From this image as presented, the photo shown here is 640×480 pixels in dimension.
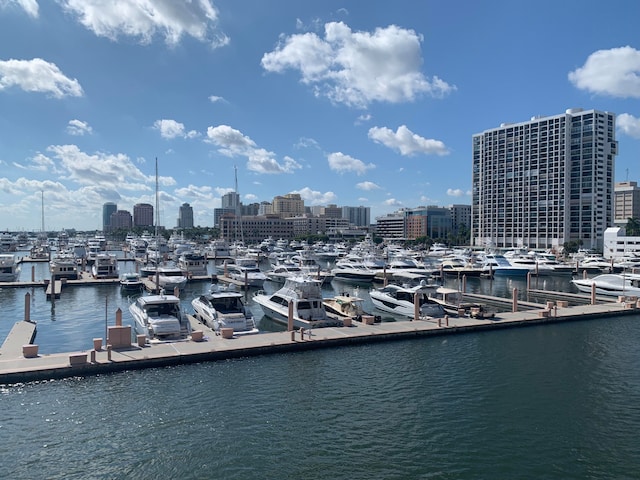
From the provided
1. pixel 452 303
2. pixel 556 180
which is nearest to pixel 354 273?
pixel 452 303

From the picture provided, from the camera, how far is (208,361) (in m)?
28.9

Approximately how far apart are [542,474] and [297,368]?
14.5 metres

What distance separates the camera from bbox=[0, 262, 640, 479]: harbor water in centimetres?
1773

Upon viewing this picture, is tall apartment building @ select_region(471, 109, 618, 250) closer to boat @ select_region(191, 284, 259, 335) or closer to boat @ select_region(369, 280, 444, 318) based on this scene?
boat @ select_region(369, 280, 444, 318)

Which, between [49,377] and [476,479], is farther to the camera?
[49,377]

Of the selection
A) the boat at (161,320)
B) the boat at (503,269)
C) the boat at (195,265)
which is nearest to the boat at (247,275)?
the boat at (195,265)

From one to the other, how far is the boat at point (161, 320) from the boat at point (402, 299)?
19.0 metres

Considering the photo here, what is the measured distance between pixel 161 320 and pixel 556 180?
175 m

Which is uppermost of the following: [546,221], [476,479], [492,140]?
[492,140]

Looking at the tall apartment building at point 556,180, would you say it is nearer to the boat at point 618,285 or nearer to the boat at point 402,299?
the boat at point 618,285

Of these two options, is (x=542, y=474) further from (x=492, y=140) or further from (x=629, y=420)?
(x=492, y=140)

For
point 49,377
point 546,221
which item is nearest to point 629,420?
point 49,377

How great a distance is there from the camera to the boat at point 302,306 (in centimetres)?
3797

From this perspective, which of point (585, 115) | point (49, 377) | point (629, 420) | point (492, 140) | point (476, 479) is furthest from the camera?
point (492, 140)
